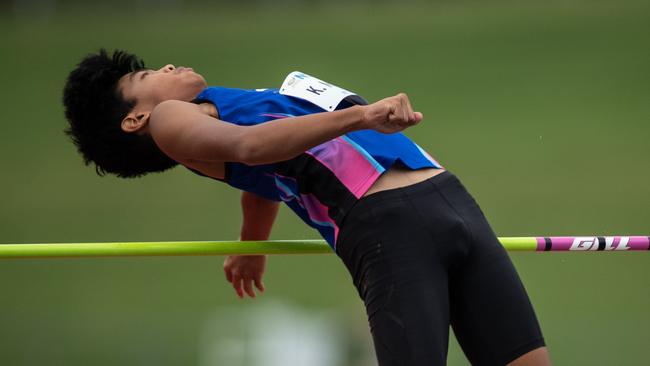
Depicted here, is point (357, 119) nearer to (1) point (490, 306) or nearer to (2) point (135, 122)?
(1) point (490, 306)

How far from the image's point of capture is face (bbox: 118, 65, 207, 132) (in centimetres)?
186

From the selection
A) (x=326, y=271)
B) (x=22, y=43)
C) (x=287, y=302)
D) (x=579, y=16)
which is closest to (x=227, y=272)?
(x=287, y=302)

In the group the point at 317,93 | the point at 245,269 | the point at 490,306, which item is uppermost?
the point at 317,93

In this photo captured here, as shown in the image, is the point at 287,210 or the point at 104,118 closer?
the point at 104,118

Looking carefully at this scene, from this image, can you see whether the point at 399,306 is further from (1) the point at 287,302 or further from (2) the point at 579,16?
(2) the point at 579,16

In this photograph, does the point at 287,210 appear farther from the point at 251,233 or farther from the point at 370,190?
the point at 370,190

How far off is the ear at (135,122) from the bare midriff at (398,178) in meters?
0.52

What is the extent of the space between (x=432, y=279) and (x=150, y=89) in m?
0.74

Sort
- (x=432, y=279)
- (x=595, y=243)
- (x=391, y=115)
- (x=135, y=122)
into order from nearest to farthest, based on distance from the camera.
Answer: (x=391, y=115) < (x=432, y=279) < (x=135, y=122) < (x=595, y=243)

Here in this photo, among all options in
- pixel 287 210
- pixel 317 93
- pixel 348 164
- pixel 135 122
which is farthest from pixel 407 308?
pixel 287 210

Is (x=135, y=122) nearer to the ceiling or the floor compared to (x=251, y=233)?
nearer to the ceiling

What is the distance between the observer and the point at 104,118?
1886 millimetres

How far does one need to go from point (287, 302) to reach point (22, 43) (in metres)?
3.45

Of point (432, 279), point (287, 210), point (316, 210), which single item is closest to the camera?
point (432, 279)
